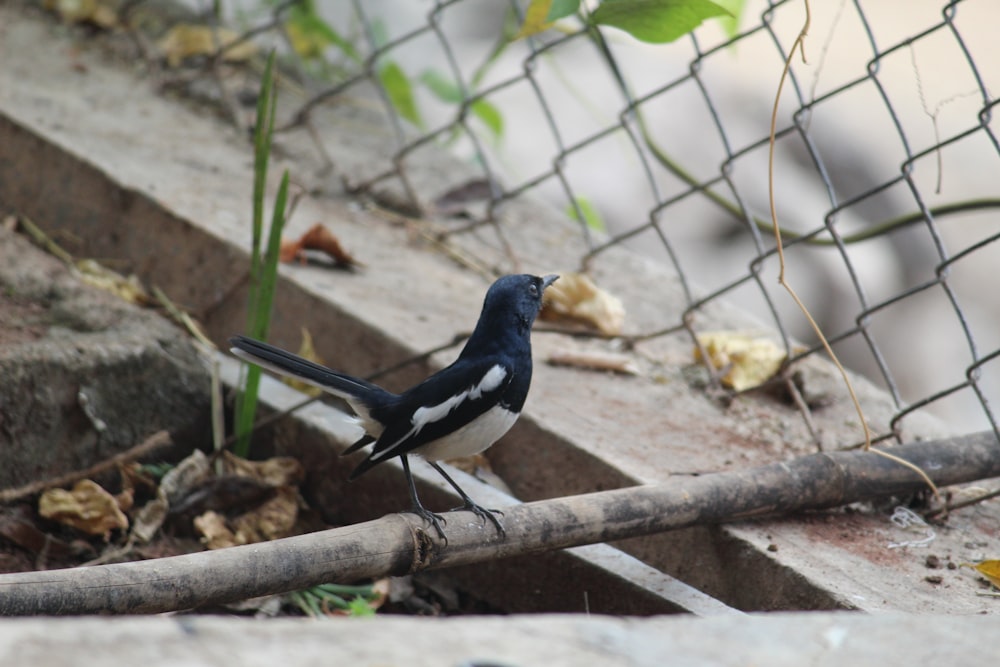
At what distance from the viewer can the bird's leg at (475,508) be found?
6.57ft

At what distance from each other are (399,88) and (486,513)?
8.50 feet

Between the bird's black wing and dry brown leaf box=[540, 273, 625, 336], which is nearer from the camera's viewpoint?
the bird's black wing

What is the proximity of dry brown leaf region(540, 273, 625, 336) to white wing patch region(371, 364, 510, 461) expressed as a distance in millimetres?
984

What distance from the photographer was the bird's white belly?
2.18 m

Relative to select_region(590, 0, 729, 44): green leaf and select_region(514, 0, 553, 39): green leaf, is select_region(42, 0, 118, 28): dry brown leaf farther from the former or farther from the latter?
select_region(590, 0, 729, 44): green leaf

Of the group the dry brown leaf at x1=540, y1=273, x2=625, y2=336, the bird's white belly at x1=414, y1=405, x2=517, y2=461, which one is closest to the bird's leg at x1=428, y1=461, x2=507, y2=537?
the bird's white belly at x1=414, y1=405, x2=517, y2=461

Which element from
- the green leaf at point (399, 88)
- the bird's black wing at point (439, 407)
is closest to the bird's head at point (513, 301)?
the bird's black wing at point (439, 407)

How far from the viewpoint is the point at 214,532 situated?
247 centimetres

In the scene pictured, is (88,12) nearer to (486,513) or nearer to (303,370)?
(303,370)

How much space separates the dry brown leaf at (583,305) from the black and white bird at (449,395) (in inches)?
34.1

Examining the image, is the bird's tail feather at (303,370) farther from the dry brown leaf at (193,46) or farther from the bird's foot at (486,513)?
the dry brown leaf at (193,46)

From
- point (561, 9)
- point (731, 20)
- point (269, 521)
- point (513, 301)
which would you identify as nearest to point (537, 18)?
point (561, 9)

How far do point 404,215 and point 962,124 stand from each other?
17.3 ft

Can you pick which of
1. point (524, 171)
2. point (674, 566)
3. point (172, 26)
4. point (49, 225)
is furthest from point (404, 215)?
point (524, 171)
